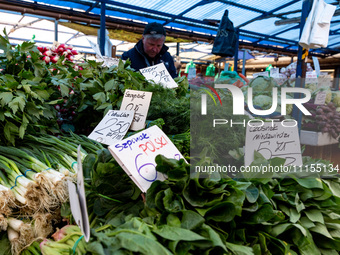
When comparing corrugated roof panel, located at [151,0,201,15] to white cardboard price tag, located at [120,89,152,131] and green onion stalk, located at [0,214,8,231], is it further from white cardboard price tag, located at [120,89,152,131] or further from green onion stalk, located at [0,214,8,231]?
green onion stalk, located at [0,214,8,231]

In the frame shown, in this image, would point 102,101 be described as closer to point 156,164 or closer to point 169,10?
point 156,164

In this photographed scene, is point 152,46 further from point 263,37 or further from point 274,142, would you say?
point 263,37

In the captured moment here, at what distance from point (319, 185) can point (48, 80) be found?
1385 millimetres

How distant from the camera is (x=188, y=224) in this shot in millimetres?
730

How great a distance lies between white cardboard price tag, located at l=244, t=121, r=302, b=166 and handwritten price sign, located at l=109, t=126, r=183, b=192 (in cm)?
29

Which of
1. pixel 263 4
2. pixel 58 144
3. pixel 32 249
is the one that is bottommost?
pixel 32 249

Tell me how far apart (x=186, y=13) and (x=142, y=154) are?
17.6 ft

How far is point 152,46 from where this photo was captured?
2922 mm

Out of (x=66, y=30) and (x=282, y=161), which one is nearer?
(x=282, y=161)

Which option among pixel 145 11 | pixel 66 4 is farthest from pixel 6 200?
pixel 145 11

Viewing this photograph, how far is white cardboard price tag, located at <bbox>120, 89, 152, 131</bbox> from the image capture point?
143cm

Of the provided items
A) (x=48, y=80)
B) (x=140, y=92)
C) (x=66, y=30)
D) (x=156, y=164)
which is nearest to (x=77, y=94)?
(x=48, y=80)

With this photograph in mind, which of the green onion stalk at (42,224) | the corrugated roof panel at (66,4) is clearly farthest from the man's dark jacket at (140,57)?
the green onion stalk at (42,224)

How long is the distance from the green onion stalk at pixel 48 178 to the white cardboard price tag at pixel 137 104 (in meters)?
0.48
